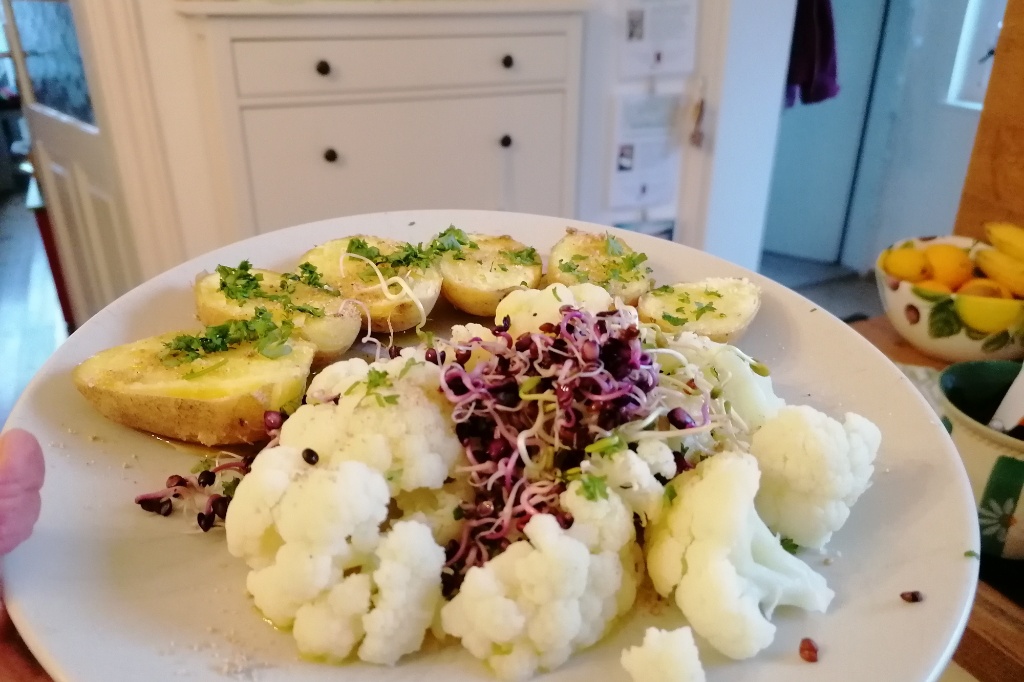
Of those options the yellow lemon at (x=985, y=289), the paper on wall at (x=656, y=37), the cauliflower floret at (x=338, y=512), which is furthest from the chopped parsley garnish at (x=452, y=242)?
the paper on wall at (x=656, y=37)

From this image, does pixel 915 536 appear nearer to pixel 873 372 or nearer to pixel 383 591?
pixel 873 372

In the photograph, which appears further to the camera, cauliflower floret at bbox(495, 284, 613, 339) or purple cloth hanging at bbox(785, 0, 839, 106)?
purple cloth hanging at bbox(785, 0, 839, 106)

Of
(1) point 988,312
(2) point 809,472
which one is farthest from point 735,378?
(1) point 988,312

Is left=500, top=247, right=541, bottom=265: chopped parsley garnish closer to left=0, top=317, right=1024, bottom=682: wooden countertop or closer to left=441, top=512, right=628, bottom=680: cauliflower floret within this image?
left=441, top=512, right=628, bottom=680: cauliflower floret

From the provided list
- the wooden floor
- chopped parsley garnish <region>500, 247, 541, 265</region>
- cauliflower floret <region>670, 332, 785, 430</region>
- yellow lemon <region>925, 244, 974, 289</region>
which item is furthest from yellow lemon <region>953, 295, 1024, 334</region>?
the wooden floor

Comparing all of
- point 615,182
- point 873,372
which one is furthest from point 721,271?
point 615,182

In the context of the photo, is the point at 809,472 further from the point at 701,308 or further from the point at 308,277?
the point at 308,277
